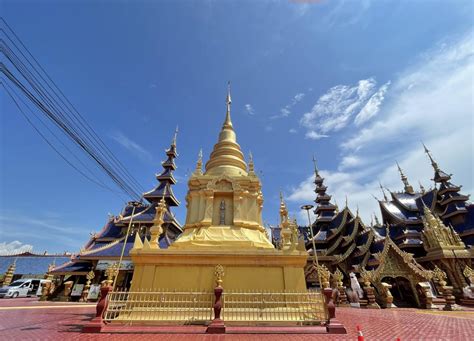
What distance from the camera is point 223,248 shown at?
10.6 meters

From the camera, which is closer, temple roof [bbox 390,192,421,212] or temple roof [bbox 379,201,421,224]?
temple roof [bbox 379,201,421,224]

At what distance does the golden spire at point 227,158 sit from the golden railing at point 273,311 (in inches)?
291

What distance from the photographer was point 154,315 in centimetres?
853

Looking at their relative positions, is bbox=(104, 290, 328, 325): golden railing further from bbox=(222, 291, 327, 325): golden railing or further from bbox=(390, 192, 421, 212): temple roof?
bbox=(390, 192, 421, 212): temple roof

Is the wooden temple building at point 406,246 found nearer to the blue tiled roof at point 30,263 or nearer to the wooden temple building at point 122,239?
the wooden temple building at point 122,239

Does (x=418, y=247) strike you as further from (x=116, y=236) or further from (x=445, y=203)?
(x=116, y=236)

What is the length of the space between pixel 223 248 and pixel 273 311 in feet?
10.7

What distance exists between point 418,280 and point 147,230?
79.1ft

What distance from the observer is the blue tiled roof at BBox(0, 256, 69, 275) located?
115 feet

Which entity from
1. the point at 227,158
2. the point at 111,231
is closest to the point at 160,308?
the point at 227,158

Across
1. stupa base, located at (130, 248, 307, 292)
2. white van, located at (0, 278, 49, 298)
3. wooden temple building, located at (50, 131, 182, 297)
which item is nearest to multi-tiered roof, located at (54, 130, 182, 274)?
wooden temple building, located at (50, 131, 182, 297)

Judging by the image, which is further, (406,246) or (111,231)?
(111,231)

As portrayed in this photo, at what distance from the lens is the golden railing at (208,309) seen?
318 inches

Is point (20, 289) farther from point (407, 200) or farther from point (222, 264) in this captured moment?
point (407, 200)
